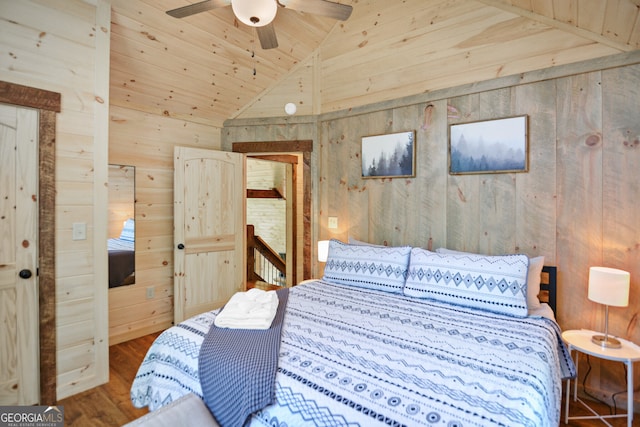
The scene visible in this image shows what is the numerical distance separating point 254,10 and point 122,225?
8.06 ft

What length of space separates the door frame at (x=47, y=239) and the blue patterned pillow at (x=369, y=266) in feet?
6.44

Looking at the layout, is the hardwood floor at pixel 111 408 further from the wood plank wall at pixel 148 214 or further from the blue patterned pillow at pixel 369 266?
the blue patterned pillow at pixel 369 266

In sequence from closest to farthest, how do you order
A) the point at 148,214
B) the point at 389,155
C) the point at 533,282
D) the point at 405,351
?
the point at 405,351 < the point at 533,282 < the point at 389,155 < the point at 148,214

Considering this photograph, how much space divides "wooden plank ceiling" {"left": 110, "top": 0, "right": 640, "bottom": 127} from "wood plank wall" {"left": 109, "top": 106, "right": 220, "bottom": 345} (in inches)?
7.4

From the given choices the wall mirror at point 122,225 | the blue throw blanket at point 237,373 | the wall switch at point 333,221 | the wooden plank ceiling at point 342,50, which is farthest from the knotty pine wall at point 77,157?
the wall switch at point 333,221

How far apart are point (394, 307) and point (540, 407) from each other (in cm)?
102

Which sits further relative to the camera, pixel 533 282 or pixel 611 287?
pixel 533 282

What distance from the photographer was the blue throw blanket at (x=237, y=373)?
1.22m

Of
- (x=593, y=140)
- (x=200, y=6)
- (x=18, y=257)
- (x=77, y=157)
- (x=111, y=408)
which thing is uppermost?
(x=200, y=6)

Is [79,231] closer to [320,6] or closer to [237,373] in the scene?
[237,373]

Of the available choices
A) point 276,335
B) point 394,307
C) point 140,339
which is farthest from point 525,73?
point 140,339

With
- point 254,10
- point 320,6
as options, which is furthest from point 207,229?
point 320,6

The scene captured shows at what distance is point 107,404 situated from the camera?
7.11ft

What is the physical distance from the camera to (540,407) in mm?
1135
